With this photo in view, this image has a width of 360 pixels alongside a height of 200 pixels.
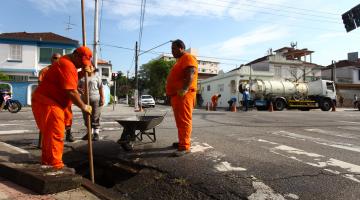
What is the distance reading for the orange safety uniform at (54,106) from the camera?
15.6 feet

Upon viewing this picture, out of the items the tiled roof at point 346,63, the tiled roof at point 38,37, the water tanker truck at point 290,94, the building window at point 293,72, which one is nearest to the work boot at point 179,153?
the water tanker truck at point 290,94

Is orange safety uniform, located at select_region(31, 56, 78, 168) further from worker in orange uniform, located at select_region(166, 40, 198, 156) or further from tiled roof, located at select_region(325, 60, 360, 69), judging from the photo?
tiled roof, located at select_region(325, 60, 360, 69)

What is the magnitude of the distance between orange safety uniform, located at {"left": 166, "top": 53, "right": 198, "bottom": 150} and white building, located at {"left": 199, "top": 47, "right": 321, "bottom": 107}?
3676cm

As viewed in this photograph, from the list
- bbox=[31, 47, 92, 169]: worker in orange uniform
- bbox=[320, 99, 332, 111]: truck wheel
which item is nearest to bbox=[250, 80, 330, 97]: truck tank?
bbox=[320, 99, 332, 111]: truck wheel

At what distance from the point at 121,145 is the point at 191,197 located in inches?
104

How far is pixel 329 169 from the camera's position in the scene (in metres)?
5.17

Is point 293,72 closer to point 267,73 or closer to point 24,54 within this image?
point 267,73

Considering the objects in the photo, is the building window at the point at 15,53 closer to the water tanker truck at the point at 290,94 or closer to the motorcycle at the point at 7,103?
the motorcycle at the point at 7,103

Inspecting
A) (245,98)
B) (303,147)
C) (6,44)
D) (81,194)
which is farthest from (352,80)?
(81,194)

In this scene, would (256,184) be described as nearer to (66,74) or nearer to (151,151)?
(151,151)

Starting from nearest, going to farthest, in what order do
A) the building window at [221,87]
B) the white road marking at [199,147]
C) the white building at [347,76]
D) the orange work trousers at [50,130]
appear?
the orange work trousers at [50,130], the white road marking at [199,147], the building window at [221,87], the white building at [347,76]

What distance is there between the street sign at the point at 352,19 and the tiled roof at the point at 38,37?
24452 mm

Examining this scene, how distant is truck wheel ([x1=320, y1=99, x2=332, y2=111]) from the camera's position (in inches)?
1234

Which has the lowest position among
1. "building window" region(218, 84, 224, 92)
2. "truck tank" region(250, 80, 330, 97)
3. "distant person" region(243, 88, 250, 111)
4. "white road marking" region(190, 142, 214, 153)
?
"white road marking" region(190, 142, 214, 153)
